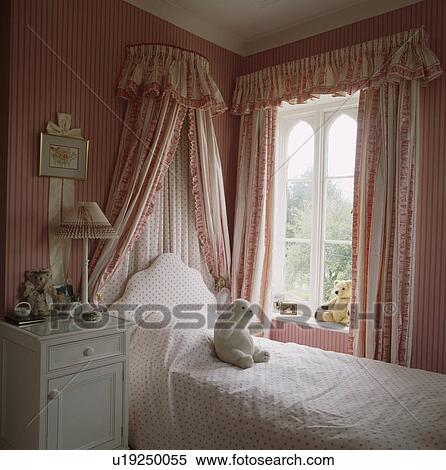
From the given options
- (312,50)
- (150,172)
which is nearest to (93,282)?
(150,172)

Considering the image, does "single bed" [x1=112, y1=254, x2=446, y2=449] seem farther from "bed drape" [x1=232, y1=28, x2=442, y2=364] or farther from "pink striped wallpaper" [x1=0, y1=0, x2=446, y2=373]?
"pink striped wallpaper" [x1=0, y1=0, x2=446, y2=373]

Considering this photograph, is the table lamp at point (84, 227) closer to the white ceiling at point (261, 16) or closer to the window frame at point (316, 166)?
the white ceiling at point (261, 16)

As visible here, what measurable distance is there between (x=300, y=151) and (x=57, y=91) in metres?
2.03

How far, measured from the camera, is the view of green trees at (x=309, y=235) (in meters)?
3.59

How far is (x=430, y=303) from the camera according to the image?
9.41 feet

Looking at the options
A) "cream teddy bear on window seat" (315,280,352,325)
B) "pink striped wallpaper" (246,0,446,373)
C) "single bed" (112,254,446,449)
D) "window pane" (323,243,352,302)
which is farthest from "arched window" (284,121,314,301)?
"pink striped wallpaper" (246,0,446,373)

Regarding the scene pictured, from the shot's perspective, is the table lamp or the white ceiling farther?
the white ceiling

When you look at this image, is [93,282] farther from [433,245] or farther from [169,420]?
[433,245]

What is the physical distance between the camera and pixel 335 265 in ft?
11.9

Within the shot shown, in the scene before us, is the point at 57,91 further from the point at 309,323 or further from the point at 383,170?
the point at 309,323

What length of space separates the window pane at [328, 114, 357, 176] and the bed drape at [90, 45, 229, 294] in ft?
3.44

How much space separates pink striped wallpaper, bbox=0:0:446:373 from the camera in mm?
2551

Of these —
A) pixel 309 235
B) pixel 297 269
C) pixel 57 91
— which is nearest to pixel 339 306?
pixel 297 269

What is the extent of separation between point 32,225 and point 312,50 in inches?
95.3
